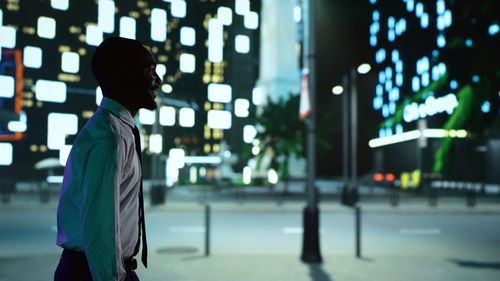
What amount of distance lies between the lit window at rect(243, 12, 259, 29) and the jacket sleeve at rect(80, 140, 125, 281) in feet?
323

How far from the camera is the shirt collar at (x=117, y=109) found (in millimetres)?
2330

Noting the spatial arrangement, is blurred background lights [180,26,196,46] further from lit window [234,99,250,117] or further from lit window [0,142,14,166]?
lit window [0,142,14,166]

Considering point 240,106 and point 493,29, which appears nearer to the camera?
point 493,29

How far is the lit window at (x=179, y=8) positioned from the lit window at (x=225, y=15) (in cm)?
2001

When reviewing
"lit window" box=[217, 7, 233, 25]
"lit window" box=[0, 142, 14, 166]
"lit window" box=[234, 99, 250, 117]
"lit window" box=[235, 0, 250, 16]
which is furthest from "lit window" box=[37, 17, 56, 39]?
"lit window" box=[234, 99, 250, 117]

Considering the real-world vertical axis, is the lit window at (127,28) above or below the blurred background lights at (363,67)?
above

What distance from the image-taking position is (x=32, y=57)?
71.8 m

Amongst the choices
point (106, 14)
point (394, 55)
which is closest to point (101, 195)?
point (106, 14)

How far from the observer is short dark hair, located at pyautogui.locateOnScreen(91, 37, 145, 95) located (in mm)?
2346

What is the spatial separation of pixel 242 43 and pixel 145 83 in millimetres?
109521

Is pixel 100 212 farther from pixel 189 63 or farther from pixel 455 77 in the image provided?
pixel 189 63

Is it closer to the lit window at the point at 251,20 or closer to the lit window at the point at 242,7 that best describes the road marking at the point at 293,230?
the lit window at the point at 251,20

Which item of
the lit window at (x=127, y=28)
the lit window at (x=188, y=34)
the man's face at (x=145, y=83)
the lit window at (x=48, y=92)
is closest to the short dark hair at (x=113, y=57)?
the man's face at (x=145, y=83)

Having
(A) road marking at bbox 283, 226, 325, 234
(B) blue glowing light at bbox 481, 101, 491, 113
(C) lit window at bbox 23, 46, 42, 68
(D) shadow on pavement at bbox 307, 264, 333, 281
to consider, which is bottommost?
(A) road marking at bbox 283, 226, 325, 234
